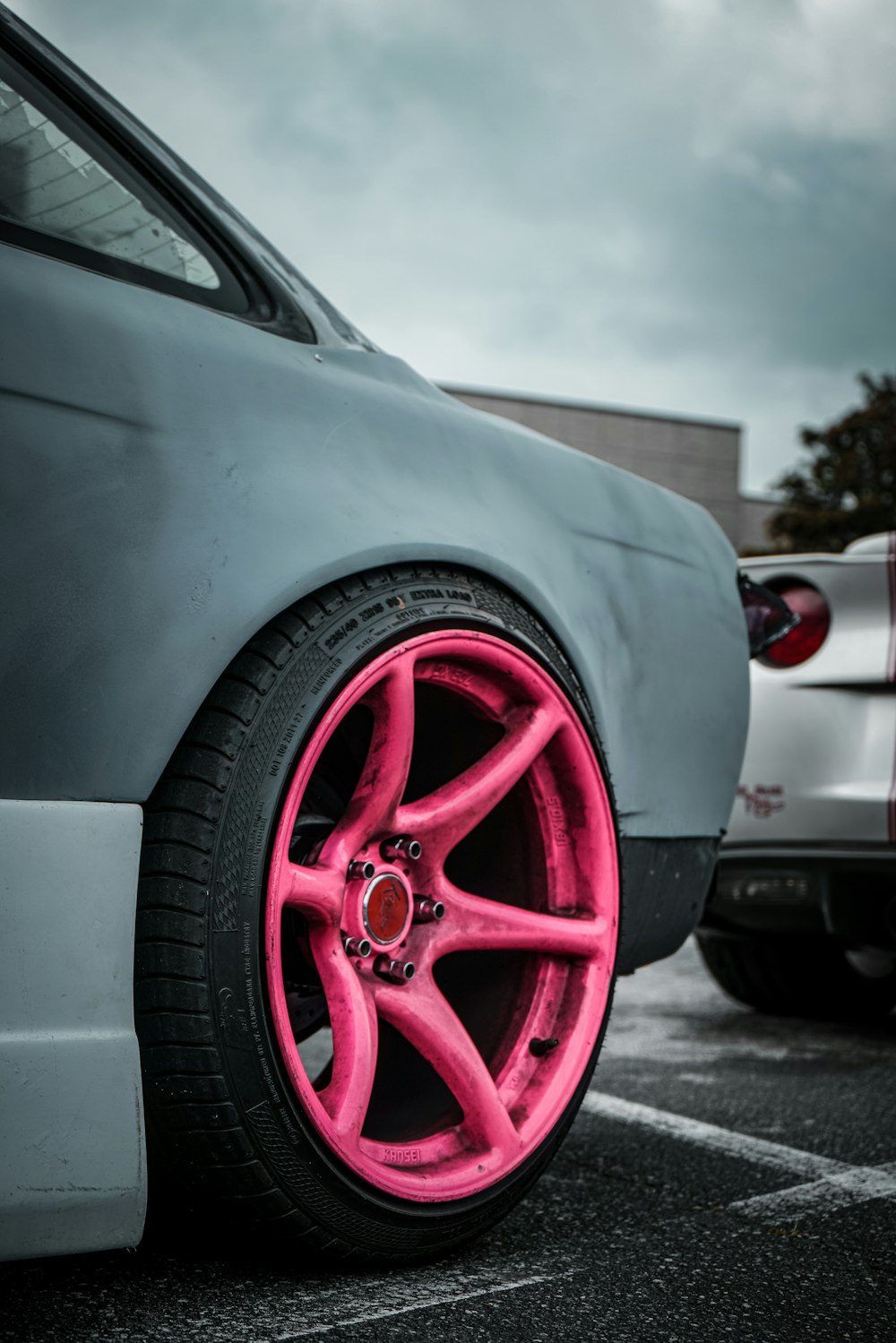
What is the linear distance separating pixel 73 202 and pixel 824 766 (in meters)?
2.10

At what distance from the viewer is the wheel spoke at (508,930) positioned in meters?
1.60

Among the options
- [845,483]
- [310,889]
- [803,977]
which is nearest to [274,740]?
[310,889]

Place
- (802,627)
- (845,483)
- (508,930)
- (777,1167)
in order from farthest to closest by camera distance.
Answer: (845,483), (802,627), (777,1167), (508,930)

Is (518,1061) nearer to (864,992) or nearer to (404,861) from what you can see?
(404,861)

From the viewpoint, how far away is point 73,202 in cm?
145

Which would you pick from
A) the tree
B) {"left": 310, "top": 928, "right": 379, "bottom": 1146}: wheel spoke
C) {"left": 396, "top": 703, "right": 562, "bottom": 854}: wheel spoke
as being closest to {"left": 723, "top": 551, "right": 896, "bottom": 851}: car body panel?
{"left": 396, "top": 703, "right": 562, "bottom": 854}: wheel spoke

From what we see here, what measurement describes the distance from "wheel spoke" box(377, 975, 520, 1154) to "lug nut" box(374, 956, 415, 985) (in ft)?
0.05

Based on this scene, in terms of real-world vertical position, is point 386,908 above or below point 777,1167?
above

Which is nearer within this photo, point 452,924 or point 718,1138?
point 452,924

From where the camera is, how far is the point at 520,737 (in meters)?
1.68

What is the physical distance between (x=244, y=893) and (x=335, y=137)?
13.3ft

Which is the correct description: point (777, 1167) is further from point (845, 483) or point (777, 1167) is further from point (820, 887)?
point (845, 483)

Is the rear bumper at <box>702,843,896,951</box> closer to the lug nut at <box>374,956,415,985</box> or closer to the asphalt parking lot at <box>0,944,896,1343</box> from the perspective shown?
the asphalt parking lot at <box>0,944,896,1343</box>

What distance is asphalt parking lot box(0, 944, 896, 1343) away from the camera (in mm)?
1333
